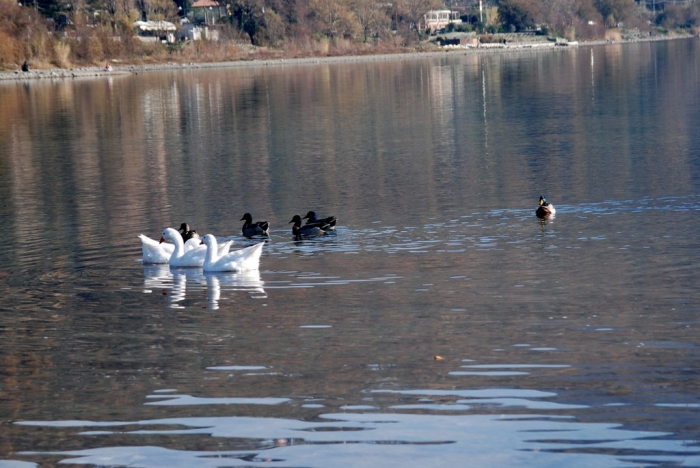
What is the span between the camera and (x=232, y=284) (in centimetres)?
1373

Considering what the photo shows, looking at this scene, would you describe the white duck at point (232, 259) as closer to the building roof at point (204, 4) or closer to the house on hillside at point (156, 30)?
the house on hillside at point (156, 30)

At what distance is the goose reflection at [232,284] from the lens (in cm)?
1297

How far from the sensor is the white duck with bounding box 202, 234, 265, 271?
46.7ft

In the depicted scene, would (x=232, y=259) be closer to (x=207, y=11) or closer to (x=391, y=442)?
(x=391, y=442)

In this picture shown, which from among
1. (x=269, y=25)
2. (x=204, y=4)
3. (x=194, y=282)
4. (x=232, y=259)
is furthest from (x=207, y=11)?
(x=194, y=282)

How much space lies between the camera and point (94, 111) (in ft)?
161

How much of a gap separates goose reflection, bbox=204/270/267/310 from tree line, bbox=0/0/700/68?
76.8 m

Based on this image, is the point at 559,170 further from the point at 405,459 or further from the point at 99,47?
the point at 99,47

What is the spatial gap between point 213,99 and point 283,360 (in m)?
46.9

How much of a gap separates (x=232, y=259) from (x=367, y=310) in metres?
3.18

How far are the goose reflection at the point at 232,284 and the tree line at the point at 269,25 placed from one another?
76.8 meters

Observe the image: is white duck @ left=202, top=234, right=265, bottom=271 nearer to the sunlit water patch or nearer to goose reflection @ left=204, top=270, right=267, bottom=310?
goose reflection @ left=204, top=270, right=267, bottom=310

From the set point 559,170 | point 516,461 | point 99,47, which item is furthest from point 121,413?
point 99,47

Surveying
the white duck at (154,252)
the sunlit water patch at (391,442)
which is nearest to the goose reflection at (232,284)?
the white duck at (154,252)
